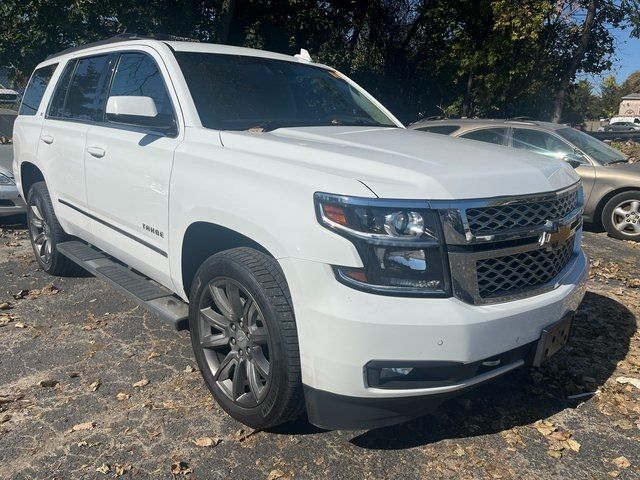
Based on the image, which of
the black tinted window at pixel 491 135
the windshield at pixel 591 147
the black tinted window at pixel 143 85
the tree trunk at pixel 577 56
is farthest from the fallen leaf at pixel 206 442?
the tree trunk at pixel 577 56

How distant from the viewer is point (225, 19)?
14469 mm

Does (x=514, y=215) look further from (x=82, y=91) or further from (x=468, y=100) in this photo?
(x=468, y=100)

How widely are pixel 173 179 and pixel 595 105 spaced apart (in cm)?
8946

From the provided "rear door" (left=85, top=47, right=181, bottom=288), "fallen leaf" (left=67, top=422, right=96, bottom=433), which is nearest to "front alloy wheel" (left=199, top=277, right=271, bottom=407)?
"rear door" (left=85, top=47, right=181, bottom=288)

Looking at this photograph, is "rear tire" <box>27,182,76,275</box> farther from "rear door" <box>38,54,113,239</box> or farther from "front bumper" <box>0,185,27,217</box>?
"front bumper" <box>0,185,27,217</box>

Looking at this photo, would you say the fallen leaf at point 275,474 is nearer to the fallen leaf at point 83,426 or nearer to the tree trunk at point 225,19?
the fallen leaf at point 83,426

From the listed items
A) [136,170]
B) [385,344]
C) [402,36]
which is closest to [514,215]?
[385,344]

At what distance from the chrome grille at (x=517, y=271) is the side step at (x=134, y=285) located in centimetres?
173

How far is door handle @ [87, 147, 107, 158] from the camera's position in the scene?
392 centimetres

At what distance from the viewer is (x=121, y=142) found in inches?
147

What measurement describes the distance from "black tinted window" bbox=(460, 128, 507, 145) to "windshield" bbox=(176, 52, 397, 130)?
15.0 ft

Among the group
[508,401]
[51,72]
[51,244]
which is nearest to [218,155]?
[508,401]

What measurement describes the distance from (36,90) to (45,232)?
4.68 feet

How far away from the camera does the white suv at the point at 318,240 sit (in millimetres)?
2338
